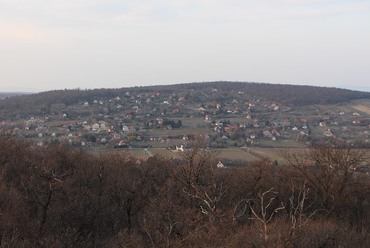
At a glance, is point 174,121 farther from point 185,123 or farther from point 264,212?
point 264,212

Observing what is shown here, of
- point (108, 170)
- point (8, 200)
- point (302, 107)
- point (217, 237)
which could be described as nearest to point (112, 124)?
point (108, 170)

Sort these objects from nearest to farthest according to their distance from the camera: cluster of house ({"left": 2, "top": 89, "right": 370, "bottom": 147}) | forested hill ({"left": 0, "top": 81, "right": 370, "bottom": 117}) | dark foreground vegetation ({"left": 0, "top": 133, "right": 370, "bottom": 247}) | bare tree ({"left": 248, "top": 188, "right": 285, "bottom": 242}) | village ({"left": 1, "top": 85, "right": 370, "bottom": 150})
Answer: bare tree ({"left": 248, "top": 188, "right": 285, "bottom": 242}) → dark foreground vegetation ({"left": 0, "top": 133, "right": 370, "bottom": 247}) → village ({"left": 1, "top": 85, "right": 370, "bottom": 150}) → cluster of house ({"left": 2, "top": 89, "right": 370, "bottom": 147}) → forested hill ({"left": 0, "top": 81, "right": 370, "bottom": 117})

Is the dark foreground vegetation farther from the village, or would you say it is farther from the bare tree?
the village

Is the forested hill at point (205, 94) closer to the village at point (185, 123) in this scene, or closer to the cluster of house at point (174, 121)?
the village at point (185, 123)

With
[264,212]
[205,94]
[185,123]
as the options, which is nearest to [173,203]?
[264,212]

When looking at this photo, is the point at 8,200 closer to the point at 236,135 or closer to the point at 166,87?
the point at 236,135

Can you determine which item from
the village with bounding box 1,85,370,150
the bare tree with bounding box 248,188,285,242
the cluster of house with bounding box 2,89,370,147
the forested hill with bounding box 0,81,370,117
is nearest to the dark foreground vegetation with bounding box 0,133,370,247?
the bare tree with bounding box 248,188,285,242
